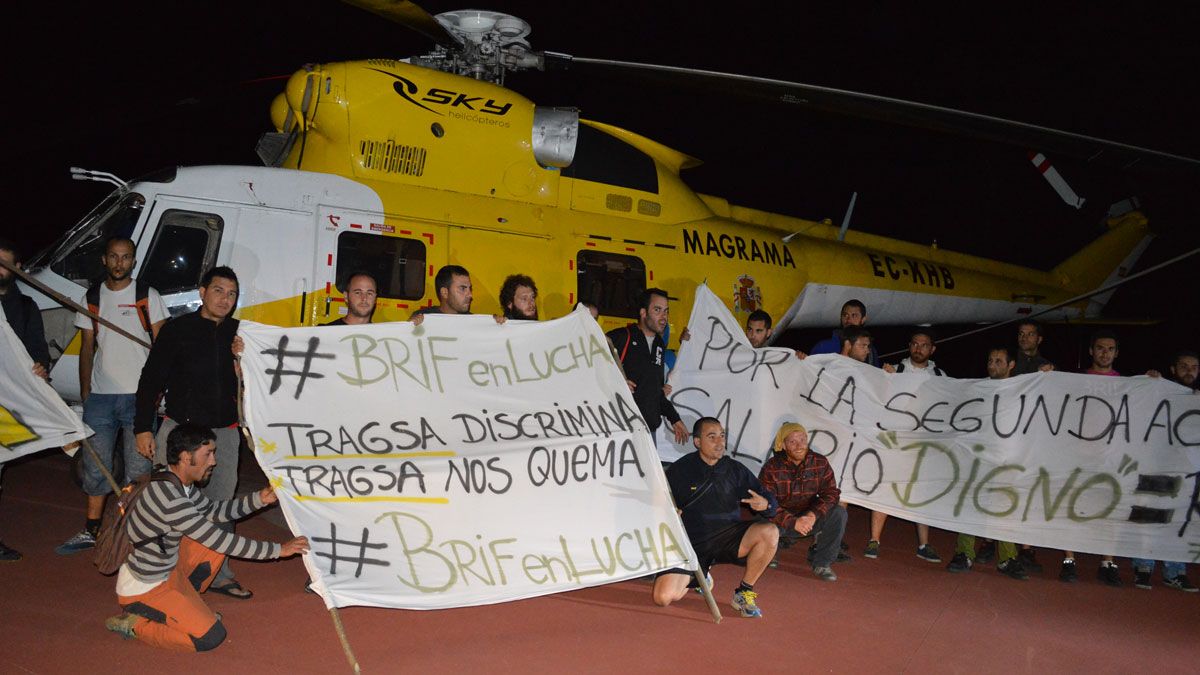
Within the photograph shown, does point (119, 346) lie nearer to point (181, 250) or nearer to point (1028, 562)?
point (181, 250)

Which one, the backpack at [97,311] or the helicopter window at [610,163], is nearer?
the backpack at [97,311]

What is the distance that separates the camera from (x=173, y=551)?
419 centimetres

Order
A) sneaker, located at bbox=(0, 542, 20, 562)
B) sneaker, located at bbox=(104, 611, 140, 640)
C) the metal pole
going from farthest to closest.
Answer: sneaker, located at bbox=(0, 542, 20, 562), the metal pole, sneaker, located at bbox=(104, 611, 140, 640)

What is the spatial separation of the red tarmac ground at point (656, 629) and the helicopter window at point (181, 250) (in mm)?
2003

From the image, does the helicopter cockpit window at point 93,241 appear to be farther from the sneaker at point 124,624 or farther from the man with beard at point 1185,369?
the man with beard at point 1185,369

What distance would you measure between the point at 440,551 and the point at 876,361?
4.46 meters

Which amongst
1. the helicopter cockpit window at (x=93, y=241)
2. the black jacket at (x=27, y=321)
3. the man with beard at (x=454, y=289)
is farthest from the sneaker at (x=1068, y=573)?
the helicopter cockpit window at (x=93, y=241)

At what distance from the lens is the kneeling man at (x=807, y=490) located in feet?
18.8

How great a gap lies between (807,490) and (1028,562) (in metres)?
2.03

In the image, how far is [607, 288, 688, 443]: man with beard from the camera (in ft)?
20.7

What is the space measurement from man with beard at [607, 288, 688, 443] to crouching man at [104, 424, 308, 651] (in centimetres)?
285

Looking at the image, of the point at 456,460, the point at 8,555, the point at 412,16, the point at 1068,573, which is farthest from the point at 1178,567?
the point at 8,555

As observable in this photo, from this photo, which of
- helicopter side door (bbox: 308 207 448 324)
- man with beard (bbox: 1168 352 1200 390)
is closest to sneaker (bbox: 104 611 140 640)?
helicopter side door (bbox: 308 207 448 324)

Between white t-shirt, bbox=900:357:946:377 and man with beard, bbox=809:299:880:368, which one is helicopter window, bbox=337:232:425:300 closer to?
man with beard, bbox=809:299:880:368
